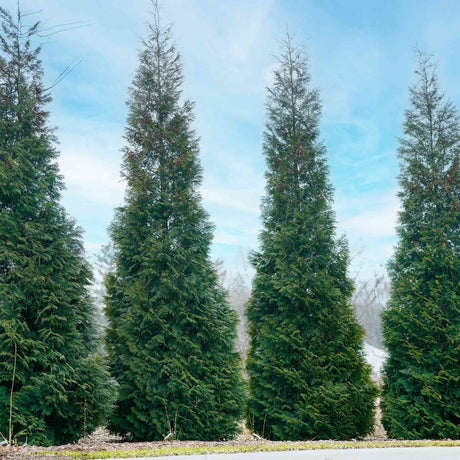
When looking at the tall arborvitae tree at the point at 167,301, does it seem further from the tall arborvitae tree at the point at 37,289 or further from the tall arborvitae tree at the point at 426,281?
the tall arborvitae tree at the point at 426,281

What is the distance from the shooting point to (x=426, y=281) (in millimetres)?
7578

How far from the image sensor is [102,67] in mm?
7863

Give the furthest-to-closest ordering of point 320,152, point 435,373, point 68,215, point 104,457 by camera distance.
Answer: point 320,152, point 435,373, point 68,215, point 104,457

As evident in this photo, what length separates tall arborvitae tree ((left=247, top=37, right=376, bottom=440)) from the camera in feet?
22.1

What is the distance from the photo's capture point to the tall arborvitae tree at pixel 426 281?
6.86 m

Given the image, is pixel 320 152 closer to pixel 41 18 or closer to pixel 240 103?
pixel 240 103

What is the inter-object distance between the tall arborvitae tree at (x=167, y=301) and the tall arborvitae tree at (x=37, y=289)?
77cm

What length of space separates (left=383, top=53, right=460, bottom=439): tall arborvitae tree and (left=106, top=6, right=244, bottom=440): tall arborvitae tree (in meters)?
3.07

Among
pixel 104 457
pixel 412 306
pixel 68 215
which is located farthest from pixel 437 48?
pixel 104 457

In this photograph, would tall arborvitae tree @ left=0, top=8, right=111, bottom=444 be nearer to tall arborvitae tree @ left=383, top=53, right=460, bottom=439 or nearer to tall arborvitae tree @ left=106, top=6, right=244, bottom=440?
tall arborvitae tree @ left=106, top=6, right=244, bottom=440

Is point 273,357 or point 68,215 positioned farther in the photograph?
point 273,357

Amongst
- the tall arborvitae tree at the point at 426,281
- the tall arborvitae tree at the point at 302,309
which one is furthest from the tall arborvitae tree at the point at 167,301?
the tall arborvitae tree at the point at 426,281

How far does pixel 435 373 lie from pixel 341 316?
1920 mm

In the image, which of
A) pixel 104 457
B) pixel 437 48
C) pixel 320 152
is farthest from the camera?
pixel 437 48
